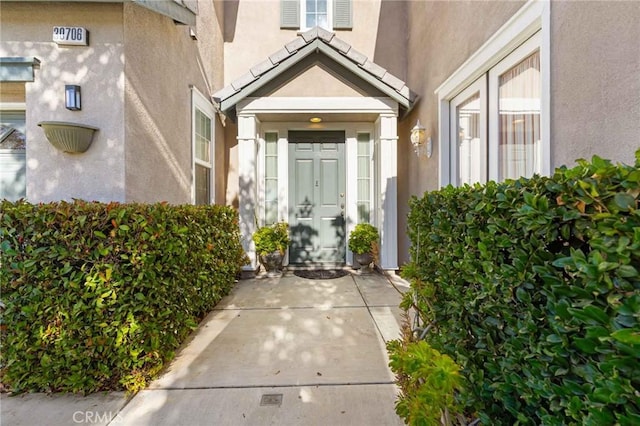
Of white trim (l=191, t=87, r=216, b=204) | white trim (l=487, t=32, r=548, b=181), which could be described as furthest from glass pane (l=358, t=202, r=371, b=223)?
white trim (l=487, t=32, r=548, b=181)

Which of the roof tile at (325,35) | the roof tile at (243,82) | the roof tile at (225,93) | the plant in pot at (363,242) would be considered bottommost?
the plant in pot at (363,242)

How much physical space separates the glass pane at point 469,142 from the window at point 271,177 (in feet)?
11.7

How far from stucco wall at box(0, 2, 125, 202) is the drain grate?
2.47m

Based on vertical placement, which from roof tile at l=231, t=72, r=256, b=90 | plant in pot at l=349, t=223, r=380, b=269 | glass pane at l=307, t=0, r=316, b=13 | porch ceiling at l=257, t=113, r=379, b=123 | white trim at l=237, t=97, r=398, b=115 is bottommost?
plant in pot at l=349, t=223, r=380, b=269

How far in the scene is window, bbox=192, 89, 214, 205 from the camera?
16.6 feet

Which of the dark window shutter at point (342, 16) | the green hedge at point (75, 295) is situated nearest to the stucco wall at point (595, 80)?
the green hedge at point (75, 295)

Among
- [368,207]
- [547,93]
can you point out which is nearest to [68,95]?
[547,93]

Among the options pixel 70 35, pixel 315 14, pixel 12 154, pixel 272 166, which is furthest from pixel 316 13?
pixel 12 154

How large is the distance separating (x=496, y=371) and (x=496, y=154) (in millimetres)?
2583

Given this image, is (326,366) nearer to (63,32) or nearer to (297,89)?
(63,32)

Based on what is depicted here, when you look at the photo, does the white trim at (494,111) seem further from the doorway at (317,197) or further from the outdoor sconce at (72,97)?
the outdoor sconce at (72,97)

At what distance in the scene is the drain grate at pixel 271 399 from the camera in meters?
2.24

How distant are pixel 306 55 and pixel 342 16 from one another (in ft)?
6.82

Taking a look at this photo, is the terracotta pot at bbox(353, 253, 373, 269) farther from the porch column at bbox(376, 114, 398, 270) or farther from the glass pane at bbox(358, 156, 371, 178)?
the glass pane at bbox(358, 156, 371, 178)
